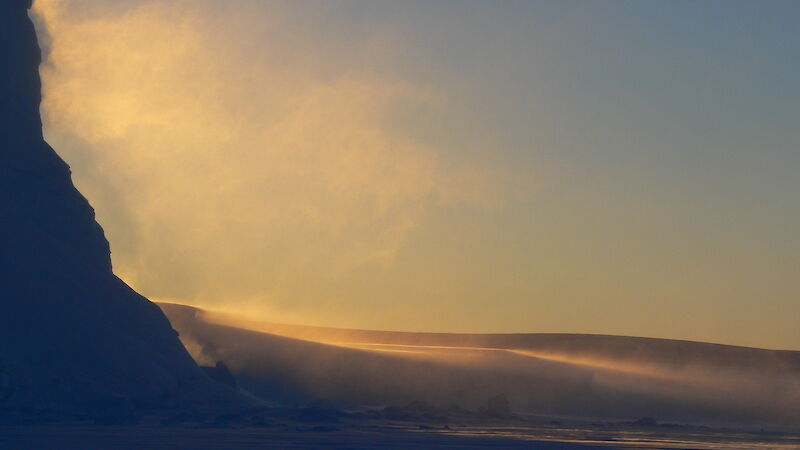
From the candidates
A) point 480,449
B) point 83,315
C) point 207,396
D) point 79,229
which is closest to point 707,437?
point 480,449

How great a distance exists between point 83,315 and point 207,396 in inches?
298

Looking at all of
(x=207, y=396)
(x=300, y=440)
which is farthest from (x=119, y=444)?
(x=207, y=396)

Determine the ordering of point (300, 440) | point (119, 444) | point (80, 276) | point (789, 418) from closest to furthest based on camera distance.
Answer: point (119, 444) < point (300, 440) < point (80, 276) < point (789, 418)

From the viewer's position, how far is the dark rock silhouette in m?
52.7

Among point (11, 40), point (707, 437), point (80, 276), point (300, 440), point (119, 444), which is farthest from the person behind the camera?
point (11, 40)

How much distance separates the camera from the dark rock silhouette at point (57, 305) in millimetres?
52688

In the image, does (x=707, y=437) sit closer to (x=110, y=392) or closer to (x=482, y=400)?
(x=110, y=392)

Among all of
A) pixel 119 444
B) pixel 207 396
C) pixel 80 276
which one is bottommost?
pixel 119 444

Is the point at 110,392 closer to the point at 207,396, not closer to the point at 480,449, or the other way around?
the point at 207,396

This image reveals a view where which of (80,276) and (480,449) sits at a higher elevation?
(80,276)

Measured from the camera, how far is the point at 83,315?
58.2 metres

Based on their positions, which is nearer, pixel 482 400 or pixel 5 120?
pixel 5 120

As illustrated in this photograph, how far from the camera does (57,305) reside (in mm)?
57562

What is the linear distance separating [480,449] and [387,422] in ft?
48.9
